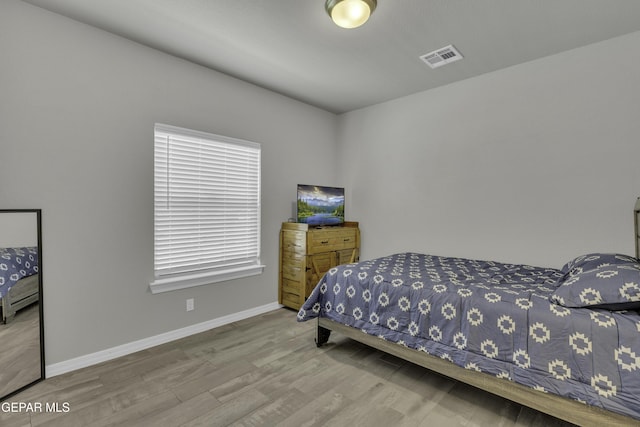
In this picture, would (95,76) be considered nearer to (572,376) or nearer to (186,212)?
(186,212)

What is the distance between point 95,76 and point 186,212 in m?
1.35

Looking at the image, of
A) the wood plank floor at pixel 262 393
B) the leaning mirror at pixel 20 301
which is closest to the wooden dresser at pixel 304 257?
the wood plank floor at pixel 262 393

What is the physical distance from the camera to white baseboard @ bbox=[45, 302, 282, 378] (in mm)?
2412

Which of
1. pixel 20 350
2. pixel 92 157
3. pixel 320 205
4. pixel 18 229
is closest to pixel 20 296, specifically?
pixel 20 350

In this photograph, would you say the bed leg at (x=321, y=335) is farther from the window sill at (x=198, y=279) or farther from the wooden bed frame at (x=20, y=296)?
the wooden bed frame at (x=20, y=296)

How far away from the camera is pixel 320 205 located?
4035 millimetres

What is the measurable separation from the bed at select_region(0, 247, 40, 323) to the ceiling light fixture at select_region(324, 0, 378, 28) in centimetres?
272

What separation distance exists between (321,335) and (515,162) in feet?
8.52

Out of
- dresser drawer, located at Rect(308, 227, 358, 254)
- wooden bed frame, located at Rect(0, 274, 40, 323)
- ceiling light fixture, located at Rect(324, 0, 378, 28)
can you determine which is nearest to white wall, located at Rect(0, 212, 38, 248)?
wooden bed frame, located at Rect(0, 274, 40, 323)

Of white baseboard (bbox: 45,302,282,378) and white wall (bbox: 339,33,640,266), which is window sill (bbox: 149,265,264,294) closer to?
white baseboard (bbox: 45,302,282,378)

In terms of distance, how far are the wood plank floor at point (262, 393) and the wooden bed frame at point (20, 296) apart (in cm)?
56

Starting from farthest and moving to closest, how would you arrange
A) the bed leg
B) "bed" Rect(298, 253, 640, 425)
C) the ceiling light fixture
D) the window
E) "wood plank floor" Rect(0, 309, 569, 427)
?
1. the window
2. the bed leg
3. the ceiling light fixture
4. "wood plank floor" Rect(0, 309, 569, 427)
5. "bed" Rect(298, 253, 640, 425)

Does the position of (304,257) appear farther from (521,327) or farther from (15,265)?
(15,265)

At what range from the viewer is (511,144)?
10.6 ft
